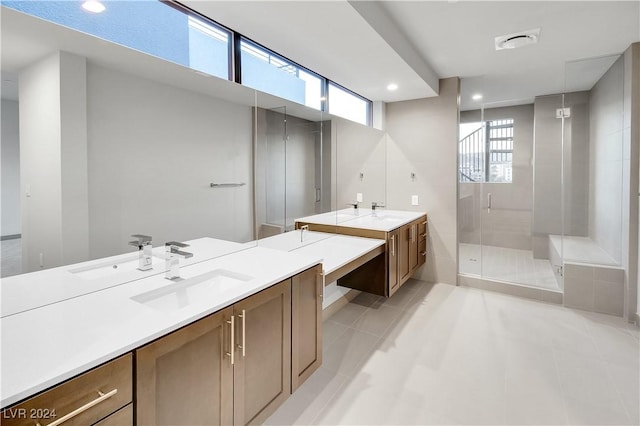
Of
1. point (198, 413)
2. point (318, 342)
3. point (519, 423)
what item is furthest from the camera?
point (318, 342)

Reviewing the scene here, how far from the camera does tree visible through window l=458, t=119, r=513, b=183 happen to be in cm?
406

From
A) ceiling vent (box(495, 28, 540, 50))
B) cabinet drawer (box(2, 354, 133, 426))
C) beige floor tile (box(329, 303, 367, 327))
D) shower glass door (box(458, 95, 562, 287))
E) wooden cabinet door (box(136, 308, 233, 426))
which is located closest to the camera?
cabinet drawer (box(2, 354, 133, 426))

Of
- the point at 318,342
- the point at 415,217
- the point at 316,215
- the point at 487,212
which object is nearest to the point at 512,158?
the point at 487,212

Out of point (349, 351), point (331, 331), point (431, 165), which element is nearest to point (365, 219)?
point (431, 165)

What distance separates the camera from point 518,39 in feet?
8.64

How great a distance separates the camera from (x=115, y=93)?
1.39 m

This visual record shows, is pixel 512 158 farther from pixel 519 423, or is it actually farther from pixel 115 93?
pixel 115 93

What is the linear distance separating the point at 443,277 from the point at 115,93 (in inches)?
150

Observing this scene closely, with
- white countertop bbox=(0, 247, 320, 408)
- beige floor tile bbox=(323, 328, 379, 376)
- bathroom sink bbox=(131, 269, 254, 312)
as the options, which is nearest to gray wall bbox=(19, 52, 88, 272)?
white countertop bbox=(0, 247, 320, 408)

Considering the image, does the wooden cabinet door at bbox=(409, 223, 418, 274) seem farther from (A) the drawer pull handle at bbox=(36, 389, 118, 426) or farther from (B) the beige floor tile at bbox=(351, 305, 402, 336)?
(A) the drawer pull handle at bbox=(36, 389, 118, 426)

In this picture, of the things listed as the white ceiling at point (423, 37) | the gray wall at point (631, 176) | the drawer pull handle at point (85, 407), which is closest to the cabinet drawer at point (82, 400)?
the drawer pull handle at point (85, 407)

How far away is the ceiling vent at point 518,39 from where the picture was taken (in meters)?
2.55

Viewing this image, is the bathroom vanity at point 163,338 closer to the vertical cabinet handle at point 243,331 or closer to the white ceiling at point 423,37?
the vertical cabinet handle at point 243,331

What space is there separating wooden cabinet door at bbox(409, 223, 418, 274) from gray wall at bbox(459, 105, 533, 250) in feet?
4.41
